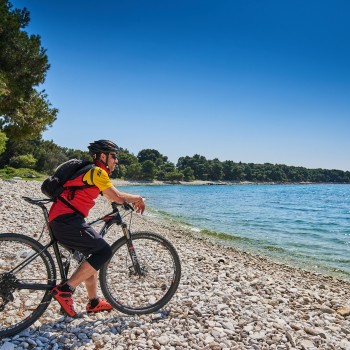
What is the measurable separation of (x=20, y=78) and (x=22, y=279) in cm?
2309

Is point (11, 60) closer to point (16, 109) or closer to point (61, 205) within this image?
point (16, 109)

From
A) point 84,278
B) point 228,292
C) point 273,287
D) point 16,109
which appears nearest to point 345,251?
A: point 273,287

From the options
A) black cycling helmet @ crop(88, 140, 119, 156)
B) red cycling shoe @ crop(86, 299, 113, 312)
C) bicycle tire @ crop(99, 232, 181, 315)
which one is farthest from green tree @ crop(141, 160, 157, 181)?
black cycling helmet @ crop(88, 140, 119, 156)

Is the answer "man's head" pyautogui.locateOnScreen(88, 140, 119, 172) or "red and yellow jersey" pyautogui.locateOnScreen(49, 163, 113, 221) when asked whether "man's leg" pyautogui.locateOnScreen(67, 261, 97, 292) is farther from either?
"man's head" pyautogui.locateOnScreen(88, 140, 119, 172)

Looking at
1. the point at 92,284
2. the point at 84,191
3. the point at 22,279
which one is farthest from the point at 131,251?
the point at 22,279

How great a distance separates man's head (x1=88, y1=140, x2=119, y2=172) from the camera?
4891 mm

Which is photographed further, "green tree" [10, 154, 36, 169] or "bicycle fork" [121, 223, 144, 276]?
"green tree" [10, 154, 36, 169]

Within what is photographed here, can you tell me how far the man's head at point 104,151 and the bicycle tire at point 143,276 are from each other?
1417mm

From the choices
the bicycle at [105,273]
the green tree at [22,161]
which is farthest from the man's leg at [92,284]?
the green tree at [22,161]

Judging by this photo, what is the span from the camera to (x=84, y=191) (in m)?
4.72

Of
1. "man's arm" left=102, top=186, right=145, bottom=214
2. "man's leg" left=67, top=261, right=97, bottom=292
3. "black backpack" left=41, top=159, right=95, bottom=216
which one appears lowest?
"man's leg" left=67, top=261, right=97, bottom=292

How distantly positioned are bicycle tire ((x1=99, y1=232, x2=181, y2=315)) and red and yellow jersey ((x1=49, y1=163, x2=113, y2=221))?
1.05m

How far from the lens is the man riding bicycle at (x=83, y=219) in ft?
15.0

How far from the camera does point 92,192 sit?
4766 millimetres
